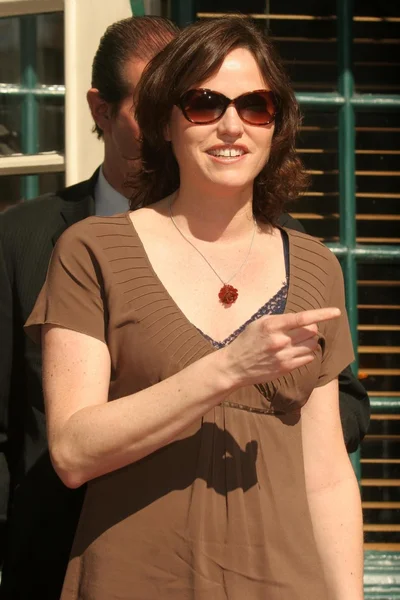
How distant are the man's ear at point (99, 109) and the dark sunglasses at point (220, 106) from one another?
78cm

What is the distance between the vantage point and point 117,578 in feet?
6.18

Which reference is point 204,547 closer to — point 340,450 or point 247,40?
point 340,450

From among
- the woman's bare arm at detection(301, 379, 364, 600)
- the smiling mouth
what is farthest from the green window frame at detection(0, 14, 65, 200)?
the woman's bare arm at detection(301, 379, 364, 600)

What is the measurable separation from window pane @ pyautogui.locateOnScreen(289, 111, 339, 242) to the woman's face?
6.28 ft

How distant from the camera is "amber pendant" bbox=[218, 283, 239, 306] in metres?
2.04

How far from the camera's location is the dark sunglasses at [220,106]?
2.05 metres

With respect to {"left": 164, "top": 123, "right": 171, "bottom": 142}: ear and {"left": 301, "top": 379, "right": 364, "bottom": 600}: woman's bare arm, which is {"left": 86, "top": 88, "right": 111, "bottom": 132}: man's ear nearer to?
{"left": 164, "top": 123, "right": 171, "bottom": 142}: ear

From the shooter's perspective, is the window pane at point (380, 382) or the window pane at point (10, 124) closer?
the window pane at point (10, 124)

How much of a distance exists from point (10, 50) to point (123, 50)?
0.92m

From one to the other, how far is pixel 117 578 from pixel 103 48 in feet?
4.92

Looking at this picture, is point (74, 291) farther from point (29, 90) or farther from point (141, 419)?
point (29, 90)

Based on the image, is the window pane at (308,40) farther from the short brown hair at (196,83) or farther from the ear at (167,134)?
the ear at (167,134)

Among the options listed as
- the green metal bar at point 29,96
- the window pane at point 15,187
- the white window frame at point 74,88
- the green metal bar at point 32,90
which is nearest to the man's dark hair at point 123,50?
the white window frame at point 74,88

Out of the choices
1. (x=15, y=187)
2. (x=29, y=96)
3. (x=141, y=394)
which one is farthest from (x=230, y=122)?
(x=29, y=96)
